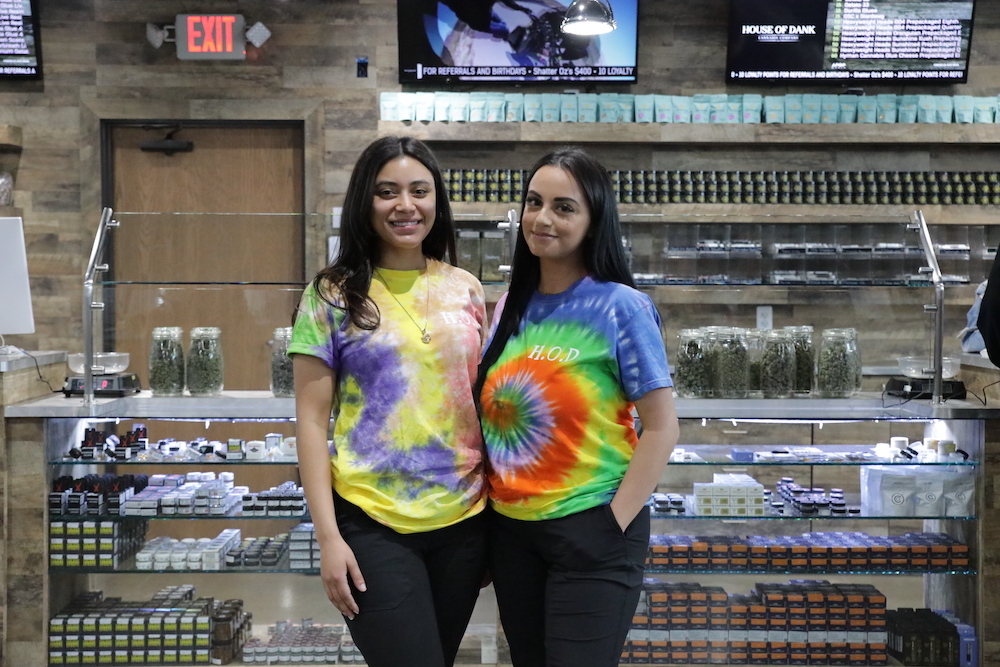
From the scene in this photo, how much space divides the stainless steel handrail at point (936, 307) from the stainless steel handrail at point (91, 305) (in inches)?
101

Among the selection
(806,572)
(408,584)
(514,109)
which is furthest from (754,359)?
(514,109)

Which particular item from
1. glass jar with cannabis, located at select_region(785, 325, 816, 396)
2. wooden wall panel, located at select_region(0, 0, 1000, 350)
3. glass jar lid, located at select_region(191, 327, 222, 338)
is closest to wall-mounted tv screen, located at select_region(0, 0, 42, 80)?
wooden wall panel, located at select_region(0, 0, 1000, 350)

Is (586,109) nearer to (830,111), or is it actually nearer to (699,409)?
(830,111)

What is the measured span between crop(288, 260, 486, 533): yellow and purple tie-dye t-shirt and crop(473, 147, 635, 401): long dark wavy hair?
0.07 meters

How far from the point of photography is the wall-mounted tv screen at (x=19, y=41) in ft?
16.1

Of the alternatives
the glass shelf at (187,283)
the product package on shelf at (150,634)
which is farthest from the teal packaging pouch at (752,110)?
the product package on shelf at (150,634)

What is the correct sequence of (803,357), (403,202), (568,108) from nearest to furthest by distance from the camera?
1. (403,202)
2. (803,357)
3. (568,108)

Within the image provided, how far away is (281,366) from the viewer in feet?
9.70

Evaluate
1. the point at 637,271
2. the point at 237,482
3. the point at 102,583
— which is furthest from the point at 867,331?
the point at 102,583

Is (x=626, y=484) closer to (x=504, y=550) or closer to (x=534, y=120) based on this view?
(x=504, y=550)

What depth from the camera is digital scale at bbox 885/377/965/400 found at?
296 centimetres

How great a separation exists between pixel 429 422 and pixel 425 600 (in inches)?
12.0

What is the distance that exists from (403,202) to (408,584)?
671 millimetres

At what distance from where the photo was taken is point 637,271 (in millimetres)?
3025
